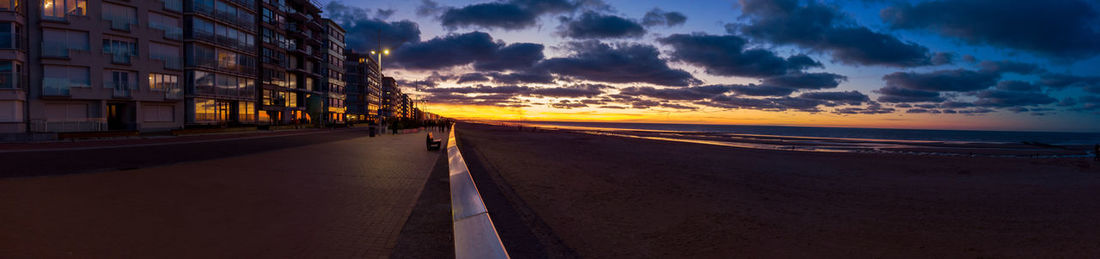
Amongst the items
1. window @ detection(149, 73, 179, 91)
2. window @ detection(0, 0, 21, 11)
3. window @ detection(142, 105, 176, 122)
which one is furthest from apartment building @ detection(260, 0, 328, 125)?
window @ detection(0, 0, 21, 11)

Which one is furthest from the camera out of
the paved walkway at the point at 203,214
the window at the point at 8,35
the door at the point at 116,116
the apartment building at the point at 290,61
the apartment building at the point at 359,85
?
the apartment building at the point at 359,85

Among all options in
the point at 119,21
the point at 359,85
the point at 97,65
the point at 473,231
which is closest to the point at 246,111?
the point at 119,21

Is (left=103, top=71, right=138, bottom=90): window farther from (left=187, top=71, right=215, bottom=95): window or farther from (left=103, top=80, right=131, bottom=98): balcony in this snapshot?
(left=187, top=71, right=215, bottom=95): window

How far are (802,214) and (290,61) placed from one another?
6154cm

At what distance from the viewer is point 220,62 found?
3725 cm

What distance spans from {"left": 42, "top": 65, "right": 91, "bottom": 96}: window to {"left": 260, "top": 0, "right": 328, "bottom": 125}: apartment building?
20.3 m

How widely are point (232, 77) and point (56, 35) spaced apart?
518 inches

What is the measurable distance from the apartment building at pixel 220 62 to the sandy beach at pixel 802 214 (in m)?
36.8

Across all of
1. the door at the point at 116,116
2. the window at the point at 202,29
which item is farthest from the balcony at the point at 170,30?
the door at the point at 116,116

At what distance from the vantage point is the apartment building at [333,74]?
6506 cm

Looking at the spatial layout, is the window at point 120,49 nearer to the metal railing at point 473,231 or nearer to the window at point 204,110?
the window at point 204,110

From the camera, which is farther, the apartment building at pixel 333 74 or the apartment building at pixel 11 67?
the apartment building at pixel 333 74

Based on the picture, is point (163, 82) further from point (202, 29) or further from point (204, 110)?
point (202, 29)

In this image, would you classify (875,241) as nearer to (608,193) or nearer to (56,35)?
(608,193)
